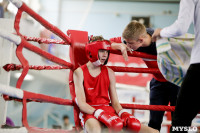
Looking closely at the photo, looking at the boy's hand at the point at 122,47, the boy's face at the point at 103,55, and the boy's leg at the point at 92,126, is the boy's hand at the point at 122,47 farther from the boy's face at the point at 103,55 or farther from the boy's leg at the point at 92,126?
the boy's leg at the point at 92,126

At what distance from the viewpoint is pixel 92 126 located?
1355mm

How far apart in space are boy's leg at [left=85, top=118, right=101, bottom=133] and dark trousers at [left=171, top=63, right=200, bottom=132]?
0.46 meters

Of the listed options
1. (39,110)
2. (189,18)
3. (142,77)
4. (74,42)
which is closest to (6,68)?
(74,42)

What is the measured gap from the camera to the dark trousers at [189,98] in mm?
1039

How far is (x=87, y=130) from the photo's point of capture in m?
1.39

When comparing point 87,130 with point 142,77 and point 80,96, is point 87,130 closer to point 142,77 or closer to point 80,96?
point 80,96

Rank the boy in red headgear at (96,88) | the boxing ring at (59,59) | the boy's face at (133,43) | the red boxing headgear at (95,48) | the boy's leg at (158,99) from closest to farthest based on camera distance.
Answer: the boxing ring at (59,59) < the boy in red headgear at (96,88) < the red boxing headgear at (95,48) < the boy's face at (133,43) < the boy's leg at (158,99)

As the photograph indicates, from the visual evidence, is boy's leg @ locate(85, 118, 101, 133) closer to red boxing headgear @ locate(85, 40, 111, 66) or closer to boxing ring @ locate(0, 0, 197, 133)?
boxing ring @ locate(0, 0, 197, 133)

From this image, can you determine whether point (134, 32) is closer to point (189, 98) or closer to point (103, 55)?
point (103, 55)

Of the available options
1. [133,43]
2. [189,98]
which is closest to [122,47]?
[133,43]

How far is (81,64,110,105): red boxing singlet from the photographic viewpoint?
1599 millimetres

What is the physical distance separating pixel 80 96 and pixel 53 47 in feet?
12.6

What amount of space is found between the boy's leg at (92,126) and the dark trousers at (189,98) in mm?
458

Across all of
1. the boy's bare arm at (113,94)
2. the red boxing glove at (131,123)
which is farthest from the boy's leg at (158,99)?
the red boxing glove at (131,123)
